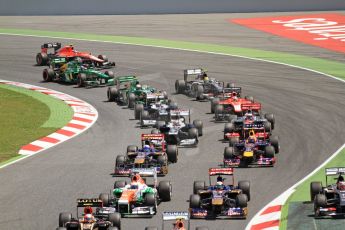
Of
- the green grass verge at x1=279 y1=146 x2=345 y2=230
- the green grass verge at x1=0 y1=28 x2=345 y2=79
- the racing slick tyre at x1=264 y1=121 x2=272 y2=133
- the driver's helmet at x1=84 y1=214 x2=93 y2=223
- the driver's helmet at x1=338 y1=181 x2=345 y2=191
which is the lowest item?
the green grass verge at x1=0 y1=28 x2=345 y2=79

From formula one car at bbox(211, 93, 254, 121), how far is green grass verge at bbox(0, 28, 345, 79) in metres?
13.4

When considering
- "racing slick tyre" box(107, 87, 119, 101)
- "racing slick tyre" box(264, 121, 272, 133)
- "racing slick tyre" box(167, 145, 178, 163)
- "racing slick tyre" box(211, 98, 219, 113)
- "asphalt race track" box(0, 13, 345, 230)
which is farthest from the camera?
"racing slick tyre" box(107, 87, 119, 101)

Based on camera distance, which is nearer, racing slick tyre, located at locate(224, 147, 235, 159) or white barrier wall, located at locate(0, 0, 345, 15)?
racing slick tyre, located at locate(224, 147, 235, 159)

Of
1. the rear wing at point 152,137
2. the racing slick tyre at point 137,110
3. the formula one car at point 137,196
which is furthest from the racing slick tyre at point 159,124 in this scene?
the formula one car at point 137,196

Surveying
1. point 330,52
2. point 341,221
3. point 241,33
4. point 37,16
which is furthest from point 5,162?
point 37,16

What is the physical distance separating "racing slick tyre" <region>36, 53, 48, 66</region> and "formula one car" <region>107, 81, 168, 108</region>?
14.0 meters

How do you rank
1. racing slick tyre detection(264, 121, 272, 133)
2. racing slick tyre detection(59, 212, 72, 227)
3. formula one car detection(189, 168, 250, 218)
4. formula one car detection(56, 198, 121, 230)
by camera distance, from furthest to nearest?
1. racing slick tyre detection(264, 121, 272, 133)
2. formula one car detection(189, 168, 250, 218)
3. racing slick tyre detection(59, 212, 72, 227)
4. formula one car detection(56, 198, 121, 230)

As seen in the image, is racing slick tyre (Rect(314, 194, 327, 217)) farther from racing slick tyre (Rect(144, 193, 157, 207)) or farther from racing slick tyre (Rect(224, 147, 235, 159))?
racing slick tyre (Rect(224, 147, 235, 159))

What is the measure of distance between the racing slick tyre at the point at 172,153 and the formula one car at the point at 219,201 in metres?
6.06

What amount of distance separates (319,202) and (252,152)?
794 cm

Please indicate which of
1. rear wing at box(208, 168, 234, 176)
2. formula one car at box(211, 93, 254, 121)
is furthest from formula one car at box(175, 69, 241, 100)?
rear wing at box(208, 168, 234, 176)

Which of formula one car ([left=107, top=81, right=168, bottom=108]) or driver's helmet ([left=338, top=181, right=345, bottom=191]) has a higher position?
driver's helmet ([left=338, top=181, right=345, bottom=191])

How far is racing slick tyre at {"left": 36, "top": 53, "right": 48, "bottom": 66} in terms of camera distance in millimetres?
65375

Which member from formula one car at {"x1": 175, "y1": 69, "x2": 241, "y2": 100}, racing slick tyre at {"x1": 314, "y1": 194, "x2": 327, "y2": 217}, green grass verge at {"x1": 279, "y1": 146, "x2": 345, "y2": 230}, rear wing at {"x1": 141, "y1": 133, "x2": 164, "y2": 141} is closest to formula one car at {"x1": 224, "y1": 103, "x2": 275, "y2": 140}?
green grass verge at {"x1": 279, "y1": 146, "x2": 345, "y2": 230}
